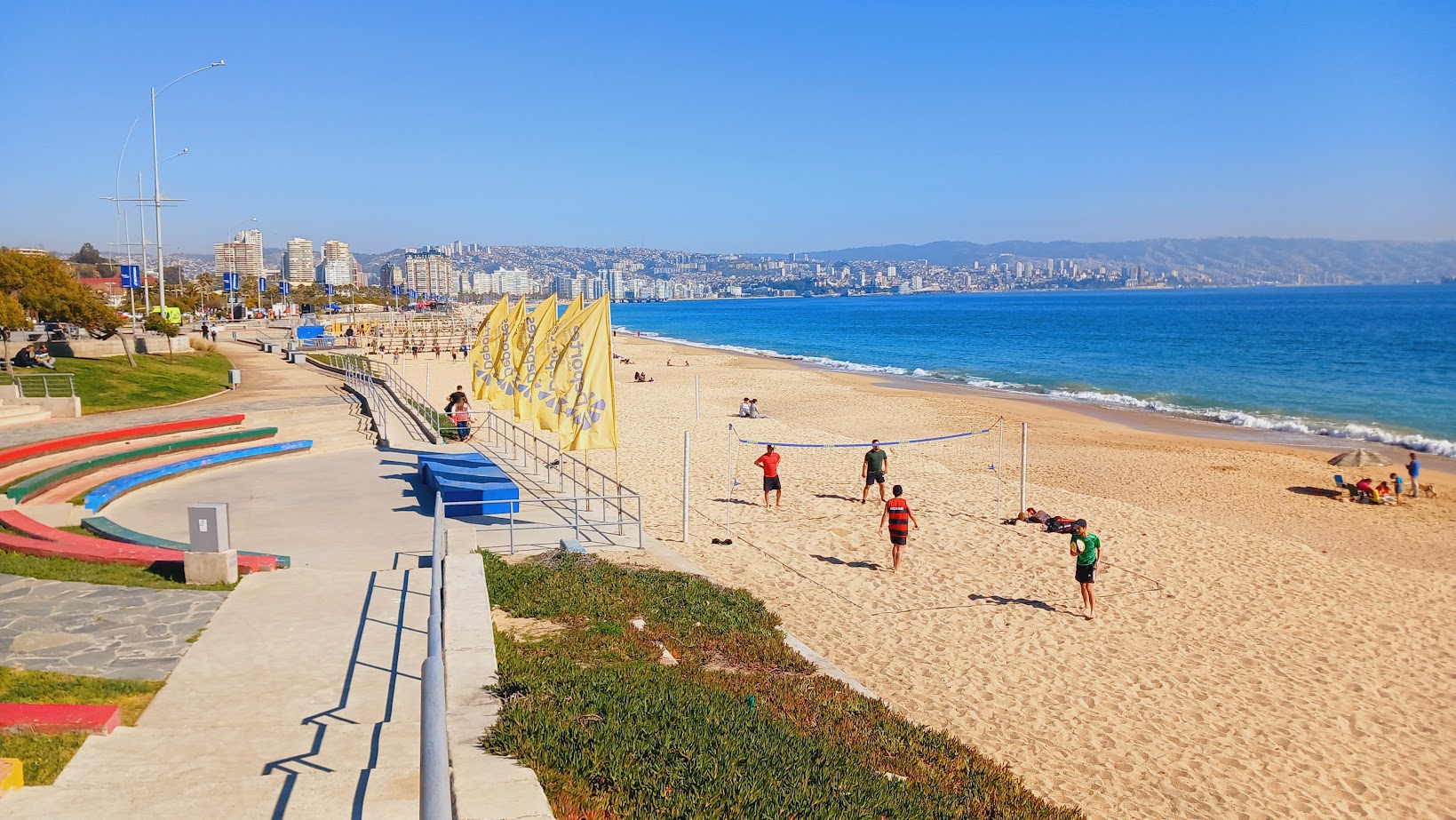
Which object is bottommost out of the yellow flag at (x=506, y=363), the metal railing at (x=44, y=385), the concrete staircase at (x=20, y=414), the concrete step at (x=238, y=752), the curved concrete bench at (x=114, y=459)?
the concrete step at (x=238, y=752)

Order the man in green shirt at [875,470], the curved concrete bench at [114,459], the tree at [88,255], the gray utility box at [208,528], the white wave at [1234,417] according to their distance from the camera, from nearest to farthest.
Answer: the gray utility box at [208,528], the curved concrete bench at [114,459], the man in green shirt at [875,470], the white wave at [1234,417], the tree at [88,255]

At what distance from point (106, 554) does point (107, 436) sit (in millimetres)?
8543

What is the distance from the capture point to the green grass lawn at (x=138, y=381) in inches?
945

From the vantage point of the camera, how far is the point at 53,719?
18.8 feet

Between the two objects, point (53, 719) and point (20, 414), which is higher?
point (20, 414)

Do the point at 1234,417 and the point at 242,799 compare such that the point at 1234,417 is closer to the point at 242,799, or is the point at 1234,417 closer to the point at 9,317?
the point at 242,799

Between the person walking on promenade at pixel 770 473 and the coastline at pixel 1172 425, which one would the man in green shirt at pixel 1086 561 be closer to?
the person walking on promenade at pixel 770 473

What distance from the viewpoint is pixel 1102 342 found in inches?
3228

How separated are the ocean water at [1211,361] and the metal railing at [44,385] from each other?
36.6 metres

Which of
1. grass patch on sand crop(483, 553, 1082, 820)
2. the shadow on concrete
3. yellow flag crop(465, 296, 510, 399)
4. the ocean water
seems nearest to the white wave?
the ocean water

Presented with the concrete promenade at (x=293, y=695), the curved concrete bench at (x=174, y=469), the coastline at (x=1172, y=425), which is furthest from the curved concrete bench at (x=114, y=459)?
the coastline at (x=1172, y=425)

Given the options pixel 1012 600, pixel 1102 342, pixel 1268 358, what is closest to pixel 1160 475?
pixel 1012 600

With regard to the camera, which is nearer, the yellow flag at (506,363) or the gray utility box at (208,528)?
the gray utility box at (208,528)

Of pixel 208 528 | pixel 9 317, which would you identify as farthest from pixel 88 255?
pixel 208 528
